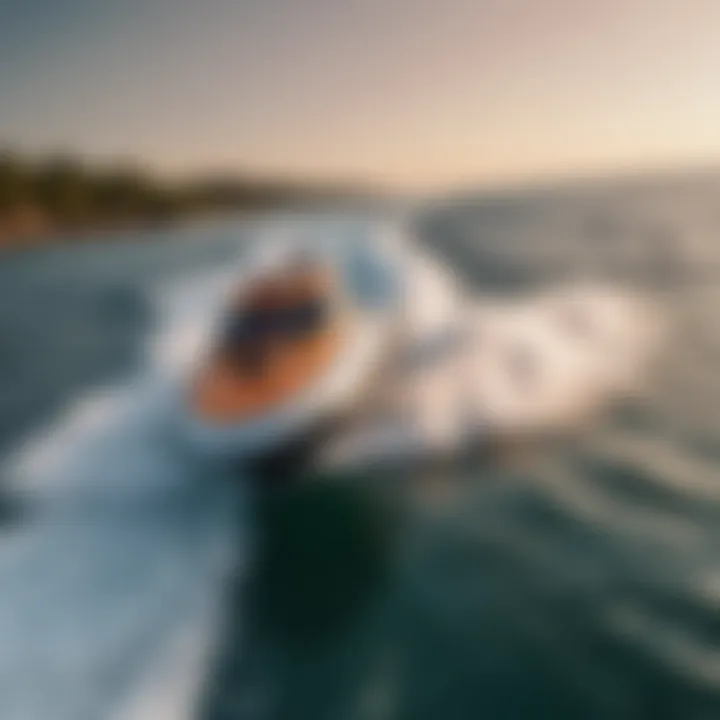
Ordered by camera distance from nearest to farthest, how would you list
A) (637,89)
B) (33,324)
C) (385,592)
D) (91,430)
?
1. (385,592)
2. (637,89)
3. (91,430)
4. (33,324)

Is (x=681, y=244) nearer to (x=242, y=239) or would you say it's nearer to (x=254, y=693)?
(x=242, y=239)

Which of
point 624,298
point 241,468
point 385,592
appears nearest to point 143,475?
point 241,468

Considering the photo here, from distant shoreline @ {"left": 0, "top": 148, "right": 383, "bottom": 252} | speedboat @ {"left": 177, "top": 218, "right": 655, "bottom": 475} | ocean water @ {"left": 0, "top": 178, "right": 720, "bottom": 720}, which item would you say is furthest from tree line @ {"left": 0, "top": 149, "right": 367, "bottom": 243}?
ocean water @ {"left": 0, "top": 178, "right": 720, "bottom": 720}

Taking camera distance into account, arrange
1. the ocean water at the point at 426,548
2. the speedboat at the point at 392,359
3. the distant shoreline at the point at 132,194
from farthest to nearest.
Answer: the distant shoreline at the point at 132,194
the speedboat at the point at 392,359
the ocean water at the point at 426,548

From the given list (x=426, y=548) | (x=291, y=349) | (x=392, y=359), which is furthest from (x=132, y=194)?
(x=426, y=548)

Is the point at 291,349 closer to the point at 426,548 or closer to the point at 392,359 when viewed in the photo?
the point at 392,359

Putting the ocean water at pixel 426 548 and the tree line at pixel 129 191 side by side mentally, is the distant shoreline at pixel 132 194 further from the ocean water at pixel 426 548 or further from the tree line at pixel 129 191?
the ocean water at pixel 426 548

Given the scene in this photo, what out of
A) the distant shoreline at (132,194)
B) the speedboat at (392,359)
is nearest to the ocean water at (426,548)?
the speedboat at (392,359)

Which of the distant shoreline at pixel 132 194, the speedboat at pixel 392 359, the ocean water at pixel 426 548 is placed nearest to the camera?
the ocean water at pixel 426 548
